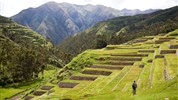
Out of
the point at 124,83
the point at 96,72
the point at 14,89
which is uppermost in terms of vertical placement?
the point at 124,83

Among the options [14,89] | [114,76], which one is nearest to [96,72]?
[114,76]

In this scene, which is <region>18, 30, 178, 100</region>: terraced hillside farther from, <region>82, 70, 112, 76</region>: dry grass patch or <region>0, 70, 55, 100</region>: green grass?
<region>0, 70, 55, 100</region>: green grass

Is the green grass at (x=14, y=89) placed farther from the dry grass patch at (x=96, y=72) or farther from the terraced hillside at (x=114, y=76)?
the dry grass patch at (x=96, y=72)

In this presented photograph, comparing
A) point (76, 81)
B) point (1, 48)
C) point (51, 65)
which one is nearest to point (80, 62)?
point (76, 81)

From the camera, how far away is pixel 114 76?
57.7 m

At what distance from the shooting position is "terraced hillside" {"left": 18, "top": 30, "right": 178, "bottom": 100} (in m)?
37.1

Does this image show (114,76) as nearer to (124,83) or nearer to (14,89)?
(124,83)

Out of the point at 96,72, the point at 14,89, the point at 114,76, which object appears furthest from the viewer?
the point at 14,89

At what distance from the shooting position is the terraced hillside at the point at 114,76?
37.1 meters

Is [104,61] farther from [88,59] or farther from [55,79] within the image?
[55,79]

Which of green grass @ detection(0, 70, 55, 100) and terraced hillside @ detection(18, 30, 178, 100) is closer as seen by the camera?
terraced hillside @ detection(18, 30, 178, 100)

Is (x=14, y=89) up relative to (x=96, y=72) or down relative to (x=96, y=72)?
down

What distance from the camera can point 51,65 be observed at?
168 meters

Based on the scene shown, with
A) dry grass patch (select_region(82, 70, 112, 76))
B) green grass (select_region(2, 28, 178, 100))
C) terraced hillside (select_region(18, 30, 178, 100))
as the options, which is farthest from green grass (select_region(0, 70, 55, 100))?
dry grass patch (select_region(82, 70, 112, 76))
